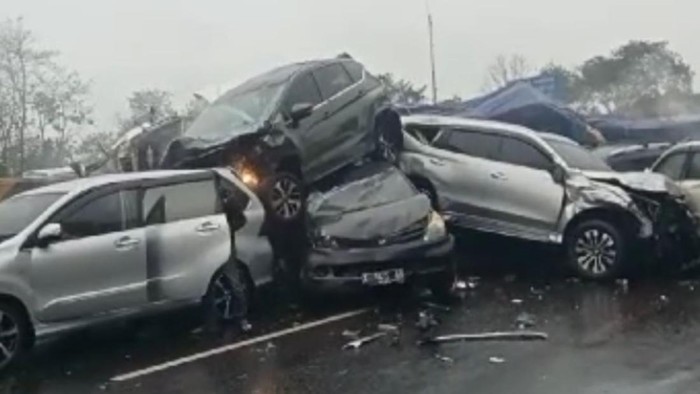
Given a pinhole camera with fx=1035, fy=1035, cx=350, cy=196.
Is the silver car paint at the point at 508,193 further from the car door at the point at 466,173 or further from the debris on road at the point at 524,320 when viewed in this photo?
the debris on road at the point at 524,320

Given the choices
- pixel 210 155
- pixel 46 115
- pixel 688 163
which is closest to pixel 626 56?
pixel 46 115

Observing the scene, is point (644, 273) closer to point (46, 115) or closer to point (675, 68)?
point (46, 115)

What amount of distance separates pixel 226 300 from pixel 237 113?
329 centimetres

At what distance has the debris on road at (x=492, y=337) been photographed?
9555 millimetres

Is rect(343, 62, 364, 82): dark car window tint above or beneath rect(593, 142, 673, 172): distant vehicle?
above

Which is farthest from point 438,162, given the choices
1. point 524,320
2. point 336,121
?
point 524,320

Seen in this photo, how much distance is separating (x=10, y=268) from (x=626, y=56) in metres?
41.6

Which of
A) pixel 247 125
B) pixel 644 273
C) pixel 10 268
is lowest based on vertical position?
pixel 644 273

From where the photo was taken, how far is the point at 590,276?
12.9 m

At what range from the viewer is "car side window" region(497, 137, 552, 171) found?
1334 cm

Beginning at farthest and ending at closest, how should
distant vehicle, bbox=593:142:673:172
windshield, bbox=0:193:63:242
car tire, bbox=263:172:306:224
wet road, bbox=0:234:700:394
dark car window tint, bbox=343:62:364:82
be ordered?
distant vehicle, bbox=593:142:673:172 < dark car window tint, bbox=343:62:364:82 < car tire, bbox=263:172:306:224 < windshield, bbox=0:193:63:242 < wet road, bbox=0:234:700:394

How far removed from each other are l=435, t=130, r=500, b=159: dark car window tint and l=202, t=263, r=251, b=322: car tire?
402cm

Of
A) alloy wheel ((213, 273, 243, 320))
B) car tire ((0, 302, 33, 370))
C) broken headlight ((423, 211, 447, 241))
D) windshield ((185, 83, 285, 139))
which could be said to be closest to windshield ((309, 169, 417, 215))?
broken headlight ((423, 211, 447, 241))

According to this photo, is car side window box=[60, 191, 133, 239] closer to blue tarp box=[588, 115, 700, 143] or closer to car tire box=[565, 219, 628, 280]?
car tire box=[565, 219, 628, 280]
